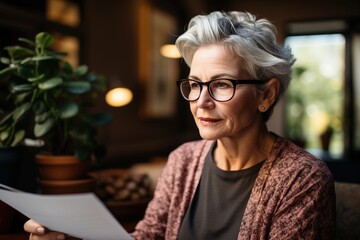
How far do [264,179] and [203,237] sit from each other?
0.30 metres

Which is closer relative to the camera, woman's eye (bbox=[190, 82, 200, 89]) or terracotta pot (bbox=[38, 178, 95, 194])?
woman's eye (bbox=[190, 82, 200, 89])

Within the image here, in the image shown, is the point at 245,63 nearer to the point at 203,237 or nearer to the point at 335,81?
the point at 203,237

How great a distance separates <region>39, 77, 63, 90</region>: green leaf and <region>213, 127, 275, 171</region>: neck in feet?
2.07

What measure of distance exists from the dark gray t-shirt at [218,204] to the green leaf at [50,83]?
24.6 inches

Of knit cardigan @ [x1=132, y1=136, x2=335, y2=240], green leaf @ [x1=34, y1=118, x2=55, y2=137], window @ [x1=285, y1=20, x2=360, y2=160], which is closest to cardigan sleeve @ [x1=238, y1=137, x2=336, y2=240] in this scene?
knit cardigan @ [x1=132, y1=136, x2=335, y2=240]

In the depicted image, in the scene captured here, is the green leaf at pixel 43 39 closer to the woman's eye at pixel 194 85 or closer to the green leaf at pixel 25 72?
the green leaf at pixel 25 72

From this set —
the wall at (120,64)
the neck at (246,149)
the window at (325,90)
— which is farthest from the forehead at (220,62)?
the window at (325,90)

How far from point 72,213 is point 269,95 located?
0.76 metres

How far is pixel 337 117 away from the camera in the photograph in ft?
27.3

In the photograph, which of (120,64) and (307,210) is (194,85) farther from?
(120,64)

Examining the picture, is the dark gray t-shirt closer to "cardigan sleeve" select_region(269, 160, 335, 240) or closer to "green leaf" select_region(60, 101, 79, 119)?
"cardigan sleeve" select_region(269, 160, 335, 240)

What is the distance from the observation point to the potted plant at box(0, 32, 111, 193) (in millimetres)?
1611

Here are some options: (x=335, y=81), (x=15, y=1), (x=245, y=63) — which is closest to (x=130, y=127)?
(x=15, y=1)

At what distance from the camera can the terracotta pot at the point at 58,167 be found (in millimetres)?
1673
